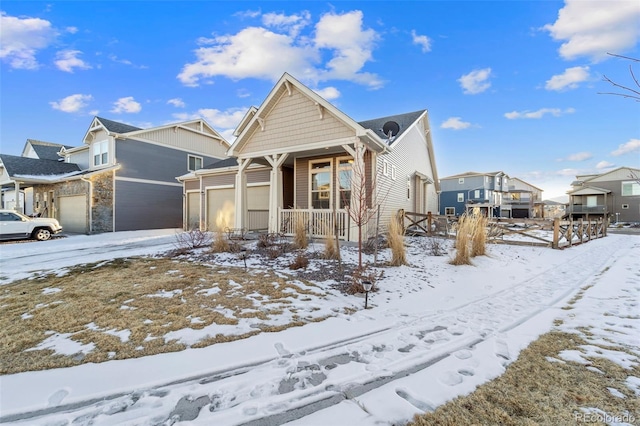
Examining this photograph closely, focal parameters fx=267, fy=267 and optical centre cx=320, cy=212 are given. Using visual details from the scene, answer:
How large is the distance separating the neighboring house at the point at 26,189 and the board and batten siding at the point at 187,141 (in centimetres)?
801

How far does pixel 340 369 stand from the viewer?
259 cm

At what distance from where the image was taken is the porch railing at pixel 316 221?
32.1 feet

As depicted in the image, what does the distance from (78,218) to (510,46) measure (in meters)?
24.1

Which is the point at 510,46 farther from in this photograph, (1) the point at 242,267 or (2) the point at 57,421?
(2) the point at 57,421

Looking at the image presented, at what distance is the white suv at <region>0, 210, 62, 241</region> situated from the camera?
12427 mm

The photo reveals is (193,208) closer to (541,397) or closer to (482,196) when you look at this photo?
(541,397)

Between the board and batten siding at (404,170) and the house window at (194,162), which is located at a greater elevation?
the house window at (194,162)

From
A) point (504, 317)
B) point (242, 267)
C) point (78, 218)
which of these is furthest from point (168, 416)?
point (78, 218)

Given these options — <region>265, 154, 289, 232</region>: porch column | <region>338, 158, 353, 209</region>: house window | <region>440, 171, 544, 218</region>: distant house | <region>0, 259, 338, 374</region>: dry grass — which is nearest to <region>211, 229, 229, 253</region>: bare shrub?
<region>0, 259, 338, 374</region>: dry grass

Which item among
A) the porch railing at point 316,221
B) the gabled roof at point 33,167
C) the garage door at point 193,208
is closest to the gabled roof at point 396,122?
the porch railing at point 316,221

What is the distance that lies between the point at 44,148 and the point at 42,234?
2006 centimetres

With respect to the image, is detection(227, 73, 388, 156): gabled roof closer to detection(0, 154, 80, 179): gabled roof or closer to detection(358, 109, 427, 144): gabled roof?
detection(358, 109, 427, 144): gabled roof

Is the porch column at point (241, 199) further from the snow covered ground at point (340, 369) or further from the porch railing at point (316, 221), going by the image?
the snow covered ground at point (340, 369)

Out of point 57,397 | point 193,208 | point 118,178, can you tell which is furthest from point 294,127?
point 118,178
